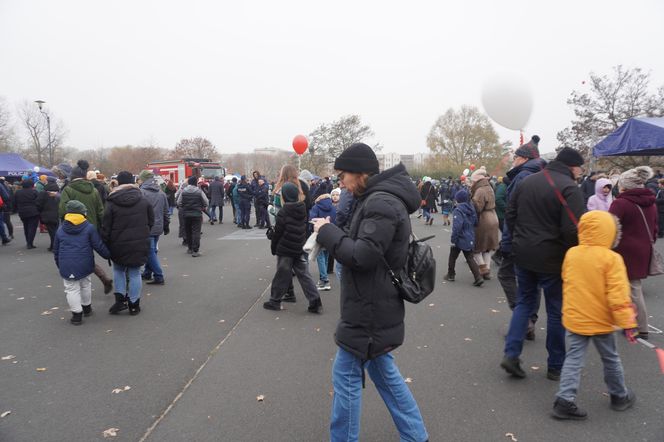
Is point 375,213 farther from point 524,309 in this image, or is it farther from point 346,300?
point 524,309

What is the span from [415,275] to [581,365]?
5.20 feet

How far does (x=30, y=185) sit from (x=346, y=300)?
12.1 meters

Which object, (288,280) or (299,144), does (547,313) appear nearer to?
(288,280)

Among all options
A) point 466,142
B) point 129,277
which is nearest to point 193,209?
point 129,277

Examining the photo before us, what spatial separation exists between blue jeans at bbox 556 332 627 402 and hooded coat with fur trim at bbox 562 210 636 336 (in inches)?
3.5

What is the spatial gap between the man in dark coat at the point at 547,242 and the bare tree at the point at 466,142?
5117 cm

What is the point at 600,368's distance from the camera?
372cm

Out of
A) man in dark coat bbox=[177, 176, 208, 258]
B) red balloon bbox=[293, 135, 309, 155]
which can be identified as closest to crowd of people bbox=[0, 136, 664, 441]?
man in dark coat bbox=[177, 176, 208, 258]

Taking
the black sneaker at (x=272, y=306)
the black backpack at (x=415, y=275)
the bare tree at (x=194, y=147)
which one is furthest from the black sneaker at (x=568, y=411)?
the bare tree at (x=194, y=147)

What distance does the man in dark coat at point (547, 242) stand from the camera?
10.9 feet

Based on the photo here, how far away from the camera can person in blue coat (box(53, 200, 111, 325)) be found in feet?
16.5

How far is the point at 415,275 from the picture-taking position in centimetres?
242

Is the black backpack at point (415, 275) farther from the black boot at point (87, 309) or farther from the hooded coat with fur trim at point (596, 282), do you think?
the black boot at point (87, 309)

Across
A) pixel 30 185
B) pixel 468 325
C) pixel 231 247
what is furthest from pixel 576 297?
pixel 30 185
